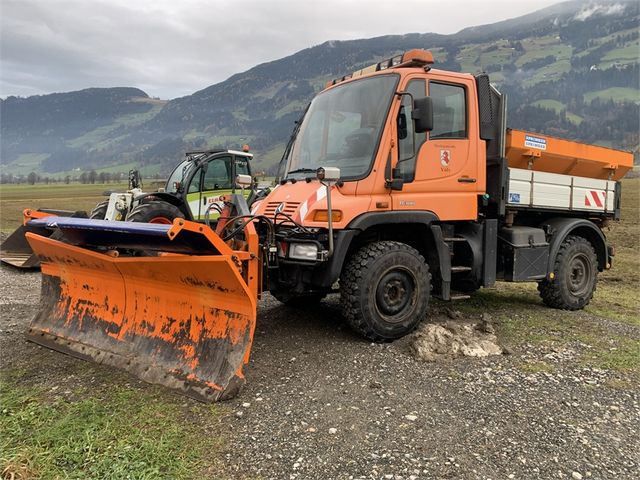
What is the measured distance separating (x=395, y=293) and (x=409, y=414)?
1.63 m

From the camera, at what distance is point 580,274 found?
279 inches

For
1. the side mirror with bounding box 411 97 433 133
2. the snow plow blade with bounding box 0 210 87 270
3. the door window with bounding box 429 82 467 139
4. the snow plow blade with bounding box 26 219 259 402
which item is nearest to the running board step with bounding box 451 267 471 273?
the door window with bounding box 429 82 467 139

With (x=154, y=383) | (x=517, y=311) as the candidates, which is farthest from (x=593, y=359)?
(x=154, y=383)

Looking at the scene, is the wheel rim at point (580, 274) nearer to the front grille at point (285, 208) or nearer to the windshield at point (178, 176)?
the front grille at point (285, 208)

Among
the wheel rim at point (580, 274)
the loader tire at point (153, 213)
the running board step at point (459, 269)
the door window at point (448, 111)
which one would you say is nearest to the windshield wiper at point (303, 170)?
the door window at point (448, 111)

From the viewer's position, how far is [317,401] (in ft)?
12.3

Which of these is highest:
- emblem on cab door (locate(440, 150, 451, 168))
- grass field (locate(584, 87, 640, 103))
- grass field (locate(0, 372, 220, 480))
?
grass field (locate(584, 87, 640, 103))

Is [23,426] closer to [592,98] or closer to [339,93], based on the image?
[339,93]

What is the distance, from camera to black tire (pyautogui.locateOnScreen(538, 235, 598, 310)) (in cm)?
675

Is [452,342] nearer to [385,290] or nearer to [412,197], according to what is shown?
[385,290]

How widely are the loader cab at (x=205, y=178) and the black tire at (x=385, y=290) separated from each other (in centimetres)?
527

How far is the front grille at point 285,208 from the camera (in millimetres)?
4891

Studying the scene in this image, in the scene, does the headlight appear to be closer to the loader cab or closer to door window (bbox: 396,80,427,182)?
door window (bbox: 396,80,427,182)

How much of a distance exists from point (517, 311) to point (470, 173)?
225 cm
